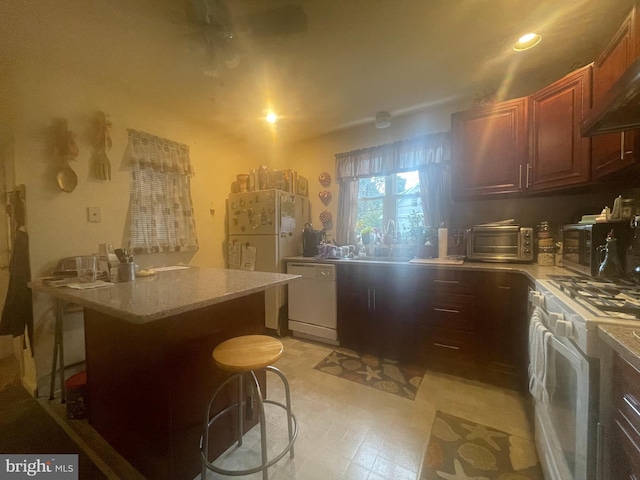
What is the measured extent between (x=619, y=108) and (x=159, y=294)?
2.06 metres

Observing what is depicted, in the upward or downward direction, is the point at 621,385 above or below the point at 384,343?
above

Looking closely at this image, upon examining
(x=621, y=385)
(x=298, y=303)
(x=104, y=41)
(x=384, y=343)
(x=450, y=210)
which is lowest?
(x=384, y=343)

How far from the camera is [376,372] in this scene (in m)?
2.13

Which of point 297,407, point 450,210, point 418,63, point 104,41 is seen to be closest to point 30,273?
point 104,41

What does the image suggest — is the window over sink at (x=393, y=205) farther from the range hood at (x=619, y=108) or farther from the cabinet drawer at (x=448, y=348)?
the range hood at (x=619, y=108)

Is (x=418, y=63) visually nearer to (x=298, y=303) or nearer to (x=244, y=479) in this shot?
(x=298, y=303)

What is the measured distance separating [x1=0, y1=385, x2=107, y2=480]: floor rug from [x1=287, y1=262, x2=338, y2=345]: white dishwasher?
1818 millimetres

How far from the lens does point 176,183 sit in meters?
2.65

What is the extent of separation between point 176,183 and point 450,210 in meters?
2.91

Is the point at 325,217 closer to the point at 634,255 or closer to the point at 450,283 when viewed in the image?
the point at 450,283

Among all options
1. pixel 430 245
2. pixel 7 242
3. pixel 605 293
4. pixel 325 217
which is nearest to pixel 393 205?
pixel 430 245

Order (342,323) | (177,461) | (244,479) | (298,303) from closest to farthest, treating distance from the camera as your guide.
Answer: (177,461) → (244,479) → (342,323) → (298,303)

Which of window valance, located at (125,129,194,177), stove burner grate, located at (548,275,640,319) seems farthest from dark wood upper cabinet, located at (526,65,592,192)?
window valance, located at (125,129,194,177)

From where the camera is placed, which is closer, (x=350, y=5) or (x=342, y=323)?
(x=350, y=5)
